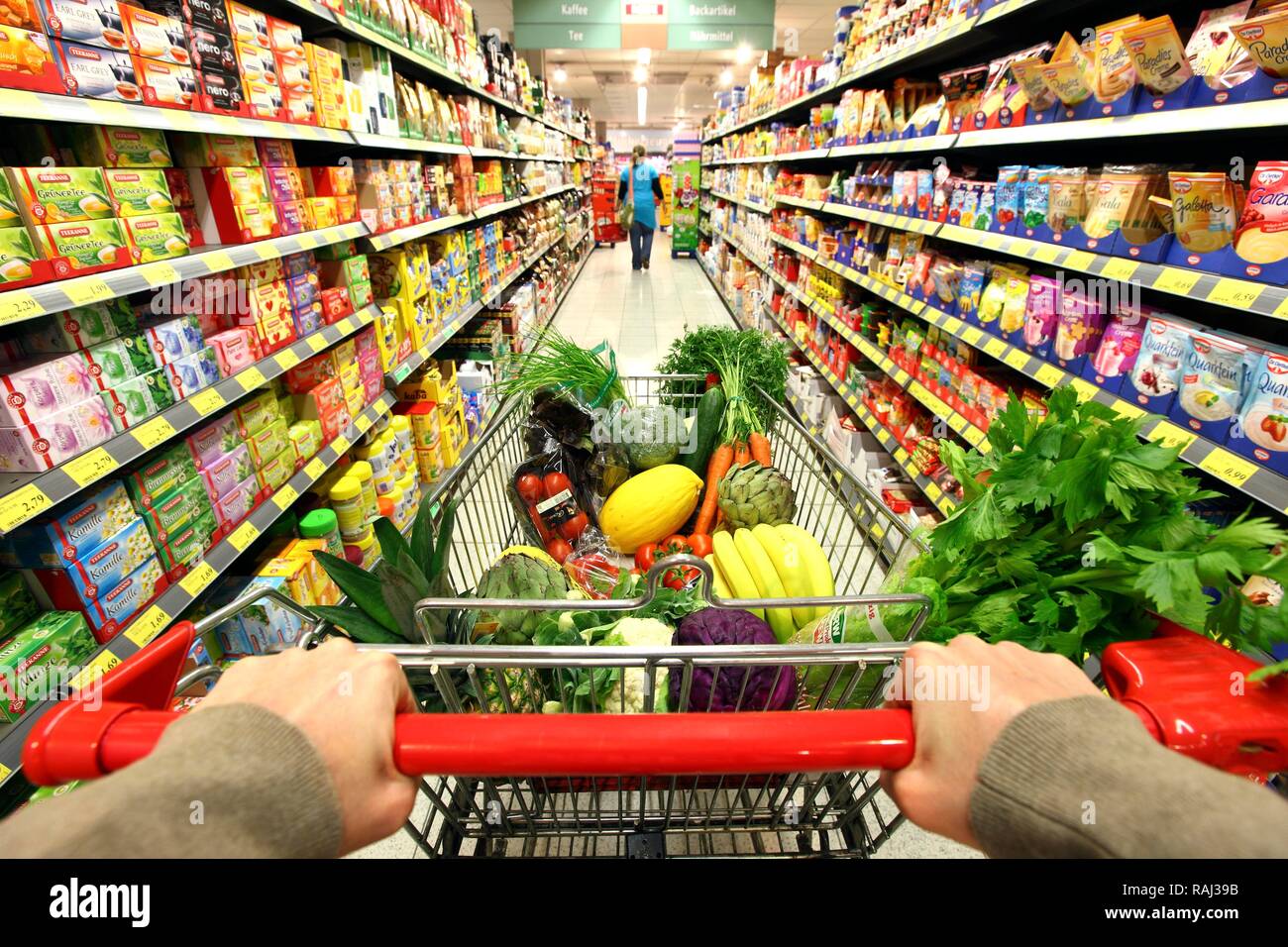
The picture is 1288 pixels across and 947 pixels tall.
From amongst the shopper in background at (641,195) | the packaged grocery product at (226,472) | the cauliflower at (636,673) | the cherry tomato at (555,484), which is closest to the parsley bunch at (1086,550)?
the cauliflower at (636,673)

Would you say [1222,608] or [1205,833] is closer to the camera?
[1205,833]

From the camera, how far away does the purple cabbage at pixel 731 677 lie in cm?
102

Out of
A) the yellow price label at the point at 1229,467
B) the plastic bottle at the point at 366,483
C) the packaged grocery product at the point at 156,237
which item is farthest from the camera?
the plastic bottle at the point at 366,483

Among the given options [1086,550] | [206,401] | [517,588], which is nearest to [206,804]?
[517,588]

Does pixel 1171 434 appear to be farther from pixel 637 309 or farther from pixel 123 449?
pixel 637 309

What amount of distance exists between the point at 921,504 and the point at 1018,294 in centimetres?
122

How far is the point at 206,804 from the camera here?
428 mm

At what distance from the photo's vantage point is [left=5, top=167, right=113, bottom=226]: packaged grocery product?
1.17 metres

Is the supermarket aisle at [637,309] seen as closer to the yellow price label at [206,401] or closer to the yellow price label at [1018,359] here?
the yellow price label at [1018,359]

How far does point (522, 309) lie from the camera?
5.49m

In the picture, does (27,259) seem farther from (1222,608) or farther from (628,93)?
(628,93)

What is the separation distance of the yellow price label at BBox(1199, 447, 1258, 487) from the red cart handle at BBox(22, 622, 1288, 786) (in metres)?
1.00

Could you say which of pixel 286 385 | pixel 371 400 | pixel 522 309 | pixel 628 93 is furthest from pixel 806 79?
pixel 628 93

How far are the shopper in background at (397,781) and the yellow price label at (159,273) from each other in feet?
4.24
